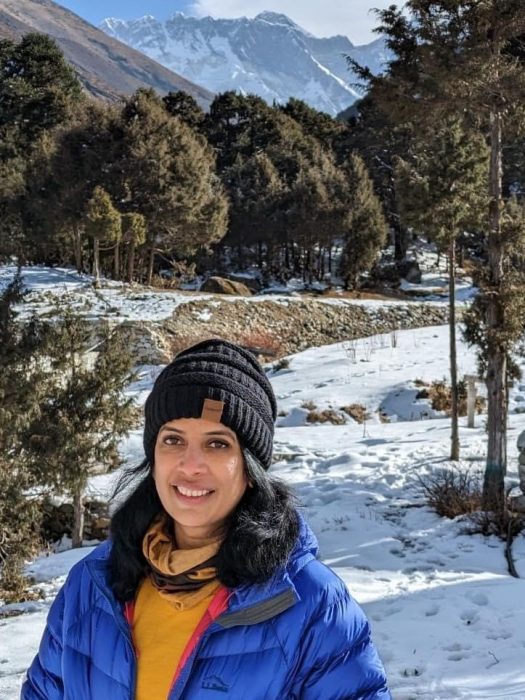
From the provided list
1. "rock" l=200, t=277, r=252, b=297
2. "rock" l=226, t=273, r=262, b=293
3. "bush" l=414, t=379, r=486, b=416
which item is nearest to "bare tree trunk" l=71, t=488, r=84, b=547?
"bush" l=414, t=379, r=486, b=416

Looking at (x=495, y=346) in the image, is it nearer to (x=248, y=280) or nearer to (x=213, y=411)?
(x=213, y=411)

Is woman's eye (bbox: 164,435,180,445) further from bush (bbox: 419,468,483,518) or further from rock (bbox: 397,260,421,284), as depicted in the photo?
rock (bbox: 397,260,421,284)

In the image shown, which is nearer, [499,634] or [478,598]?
[499,634]

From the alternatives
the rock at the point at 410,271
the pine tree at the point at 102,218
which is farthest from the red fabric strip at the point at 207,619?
the rock at the point at 410,271

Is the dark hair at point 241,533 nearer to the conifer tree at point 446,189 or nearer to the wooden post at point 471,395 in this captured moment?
the conifer tree at point 446,189

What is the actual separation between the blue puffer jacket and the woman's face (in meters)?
0.23

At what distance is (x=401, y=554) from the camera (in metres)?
7.11

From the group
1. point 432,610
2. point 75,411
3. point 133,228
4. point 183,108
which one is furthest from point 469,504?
point 183,108

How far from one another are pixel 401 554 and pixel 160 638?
5.93 metres

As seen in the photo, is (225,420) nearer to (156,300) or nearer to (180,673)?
(180,673)

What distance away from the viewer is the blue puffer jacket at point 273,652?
1.54m

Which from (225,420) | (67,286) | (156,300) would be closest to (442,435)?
(225,420)

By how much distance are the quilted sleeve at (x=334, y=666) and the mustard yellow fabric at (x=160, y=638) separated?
0.29 m

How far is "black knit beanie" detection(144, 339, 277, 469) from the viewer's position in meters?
1.82
